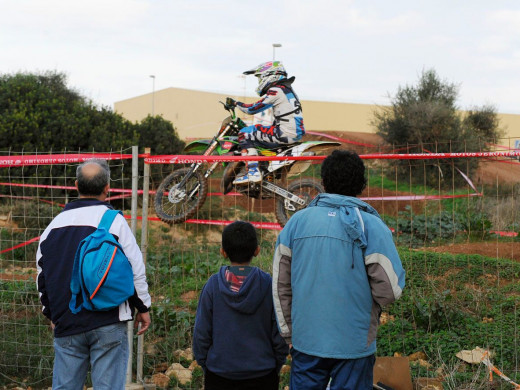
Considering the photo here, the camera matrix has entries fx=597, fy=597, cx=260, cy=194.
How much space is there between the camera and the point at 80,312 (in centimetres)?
314

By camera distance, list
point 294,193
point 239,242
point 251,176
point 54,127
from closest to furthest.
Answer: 1. point 239,242
2. point 251,176
3. point 294,193
4. point 54,127

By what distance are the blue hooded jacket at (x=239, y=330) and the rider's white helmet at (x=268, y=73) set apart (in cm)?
496

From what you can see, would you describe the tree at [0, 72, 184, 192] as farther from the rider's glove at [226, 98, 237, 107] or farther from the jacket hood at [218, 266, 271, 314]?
the jacket hood at [218, 266, 271, 314]

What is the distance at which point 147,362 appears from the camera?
526 centimetres

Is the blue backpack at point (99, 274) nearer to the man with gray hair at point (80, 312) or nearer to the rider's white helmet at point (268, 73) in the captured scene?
the man with gray hair at point (80, 312)

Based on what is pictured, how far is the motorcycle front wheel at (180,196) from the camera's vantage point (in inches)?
318

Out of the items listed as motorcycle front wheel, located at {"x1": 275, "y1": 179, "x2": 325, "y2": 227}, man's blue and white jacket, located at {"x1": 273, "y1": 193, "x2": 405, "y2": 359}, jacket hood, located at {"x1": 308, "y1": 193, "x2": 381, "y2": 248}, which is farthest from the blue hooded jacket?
motorcycle front wheel, located at {"x1": 275, "y1": 179, "x2": 325, "y2": 227}

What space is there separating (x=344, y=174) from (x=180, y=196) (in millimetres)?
5343

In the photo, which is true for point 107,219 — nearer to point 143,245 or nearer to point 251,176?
point 143,245

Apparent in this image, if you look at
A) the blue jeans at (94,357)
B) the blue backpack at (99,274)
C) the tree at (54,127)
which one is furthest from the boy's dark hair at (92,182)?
the tree at (54,127)

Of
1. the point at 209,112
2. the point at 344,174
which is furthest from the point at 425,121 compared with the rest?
the point at 344,174

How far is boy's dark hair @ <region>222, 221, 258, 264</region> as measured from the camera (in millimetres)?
3137

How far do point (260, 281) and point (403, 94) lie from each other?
2172 centimetres

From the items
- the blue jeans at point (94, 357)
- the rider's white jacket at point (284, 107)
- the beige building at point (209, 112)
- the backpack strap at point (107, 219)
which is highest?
the beige building at point (209, 112)
